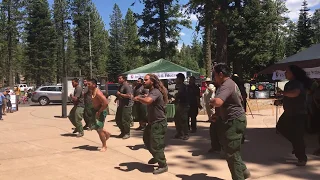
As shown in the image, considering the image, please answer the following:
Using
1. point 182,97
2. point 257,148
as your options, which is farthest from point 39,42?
point 257,148

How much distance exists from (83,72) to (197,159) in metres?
55.9

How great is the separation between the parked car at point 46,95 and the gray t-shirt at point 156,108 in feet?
73.0

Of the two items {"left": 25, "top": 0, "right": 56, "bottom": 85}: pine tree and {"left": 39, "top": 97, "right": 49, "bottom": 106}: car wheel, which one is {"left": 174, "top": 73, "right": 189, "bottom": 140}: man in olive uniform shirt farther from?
{"left": 25, "top": 0, "right": 56, "bottom": 85}: pine tree

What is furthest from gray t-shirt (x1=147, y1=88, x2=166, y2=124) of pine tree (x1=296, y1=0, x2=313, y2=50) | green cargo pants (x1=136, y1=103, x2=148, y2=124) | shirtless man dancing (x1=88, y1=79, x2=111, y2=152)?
pine tree (x1=296, y1=0, x2=313, y2=50)

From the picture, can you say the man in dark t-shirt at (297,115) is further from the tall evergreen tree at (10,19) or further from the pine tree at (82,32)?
the pine tree at (82,32)

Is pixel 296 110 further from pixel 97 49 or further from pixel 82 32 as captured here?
pixel 97 49

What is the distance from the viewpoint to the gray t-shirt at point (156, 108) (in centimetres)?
581

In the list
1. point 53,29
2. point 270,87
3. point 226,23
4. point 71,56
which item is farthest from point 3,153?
point 71,56

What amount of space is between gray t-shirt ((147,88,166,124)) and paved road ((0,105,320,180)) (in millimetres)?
941

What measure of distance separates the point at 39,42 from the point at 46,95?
108 feet

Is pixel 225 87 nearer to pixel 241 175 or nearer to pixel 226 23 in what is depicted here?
pixel 241 175

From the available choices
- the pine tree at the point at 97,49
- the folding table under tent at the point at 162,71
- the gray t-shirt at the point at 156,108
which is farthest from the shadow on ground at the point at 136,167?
the pine tree at the point at 97,49

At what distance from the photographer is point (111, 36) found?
74438 mm

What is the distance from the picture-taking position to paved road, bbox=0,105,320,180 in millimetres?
5684
